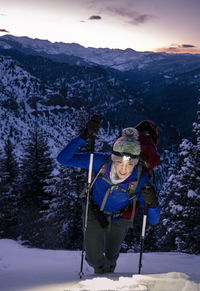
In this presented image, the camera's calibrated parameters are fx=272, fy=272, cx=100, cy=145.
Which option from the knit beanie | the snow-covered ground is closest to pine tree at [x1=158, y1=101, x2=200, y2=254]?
the snow-covered ground

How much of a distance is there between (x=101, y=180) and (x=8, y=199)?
846 inches

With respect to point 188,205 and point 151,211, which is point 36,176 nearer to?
point 188,205

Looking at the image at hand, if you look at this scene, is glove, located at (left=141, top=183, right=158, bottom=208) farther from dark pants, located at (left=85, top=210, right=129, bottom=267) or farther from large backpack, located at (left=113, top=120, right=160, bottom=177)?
dark pants, located at (left=85, top=210, right=129, bottom=267)

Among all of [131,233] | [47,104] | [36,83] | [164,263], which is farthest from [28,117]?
[164,263]

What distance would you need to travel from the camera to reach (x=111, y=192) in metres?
4.05

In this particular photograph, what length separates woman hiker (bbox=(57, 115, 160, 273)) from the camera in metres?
3.95

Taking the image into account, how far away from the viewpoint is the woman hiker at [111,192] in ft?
13.0

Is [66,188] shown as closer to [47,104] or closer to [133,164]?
[133,164]

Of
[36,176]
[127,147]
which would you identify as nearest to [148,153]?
[127,147]

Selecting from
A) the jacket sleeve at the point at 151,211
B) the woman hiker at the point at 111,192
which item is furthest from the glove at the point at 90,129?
the jacket sleeve at the point at 151,211

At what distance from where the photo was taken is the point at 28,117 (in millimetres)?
126750

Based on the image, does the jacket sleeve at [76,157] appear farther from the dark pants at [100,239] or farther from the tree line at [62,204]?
the tree line at [62,204]

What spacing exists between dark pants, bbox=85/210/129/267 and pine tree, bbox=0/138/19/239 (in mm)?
18379

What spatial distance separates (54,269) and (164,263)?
8.75 ft
